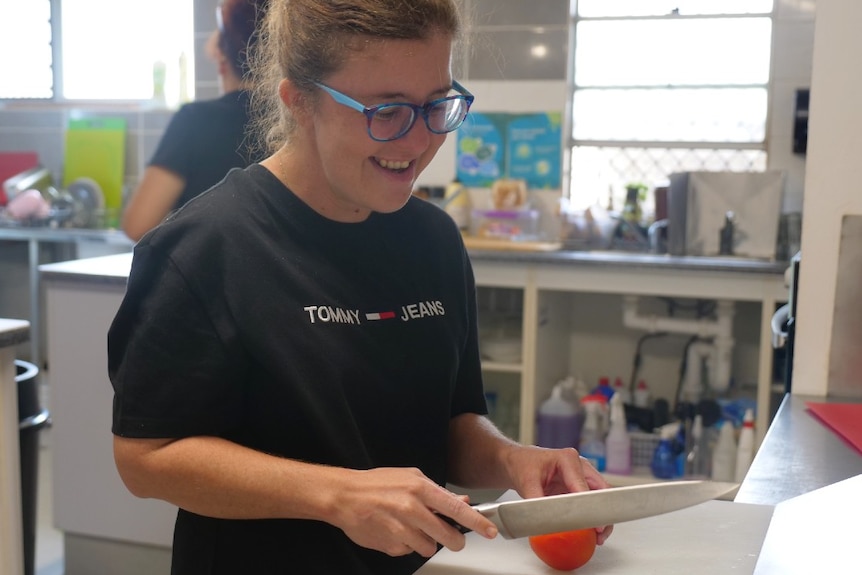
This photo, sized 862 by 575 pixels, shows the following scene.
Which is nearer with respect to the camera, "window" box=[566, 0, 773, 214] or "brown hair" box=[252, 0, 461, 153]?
"brown hair" box=[252, 0, 461, 153]

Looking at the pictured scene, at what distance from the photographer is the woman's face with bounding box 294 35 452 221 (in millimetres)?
1035

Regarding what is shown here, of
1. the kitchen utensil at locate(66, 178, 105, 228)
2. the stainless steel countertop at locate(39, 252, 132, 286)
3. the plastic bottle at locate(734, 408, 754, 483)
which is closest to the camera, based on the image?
the stainless steel countertop at locate(39, 252, 132, 286)

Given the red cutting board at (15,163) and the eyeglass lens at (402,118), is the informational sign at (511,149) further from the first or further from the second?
the eyeglass lens at (402,118)

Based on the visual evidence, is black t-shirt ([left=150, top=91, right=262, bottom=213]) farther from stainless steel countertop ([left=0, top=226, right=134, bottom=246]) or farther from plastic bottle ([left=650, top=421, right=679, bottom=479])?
stainless steel countertop ([left=0, top=226, right=134, bottom=246])

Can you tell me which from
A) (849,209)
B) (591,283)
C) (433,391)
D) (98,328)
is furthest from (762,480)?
(591,283)

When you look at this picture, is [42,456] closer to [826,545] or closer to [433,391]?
[433,391]

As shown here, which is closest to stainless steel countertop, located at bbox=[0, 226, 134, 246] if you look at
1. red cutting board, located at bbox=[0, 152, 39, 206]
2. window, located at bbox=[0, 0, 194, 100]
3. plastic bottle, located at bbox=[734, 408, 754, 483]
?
red cutting board, located at bbox=[0, 152, 39, 206]

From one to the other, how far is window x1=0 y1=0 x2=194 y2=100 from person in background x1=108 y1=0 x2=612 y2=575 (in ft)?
13.7

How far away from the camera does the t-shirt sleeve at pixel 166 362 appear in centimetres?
100

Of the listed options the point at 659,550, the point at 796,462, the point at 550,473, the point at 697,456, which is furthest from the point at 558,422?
the point at 659,550

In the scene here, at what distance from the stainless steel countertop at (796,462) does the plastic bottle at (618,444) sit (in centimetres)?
185

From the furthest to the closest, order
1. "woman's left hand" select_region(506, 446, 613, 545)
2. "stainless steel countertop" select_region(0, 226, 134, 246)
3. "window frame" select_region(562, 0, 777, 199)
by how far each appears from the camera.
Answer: "stainless steel countertop" select_region(0, 226, 134, 246)
"window frame" select_region(562, 0, 777, 199)
"woman's left hand" select_region(506, 446, 613, 545)

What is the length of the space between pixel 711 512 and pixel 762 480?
171 millimetres

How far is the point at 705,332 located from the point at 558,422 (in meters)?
0.63
